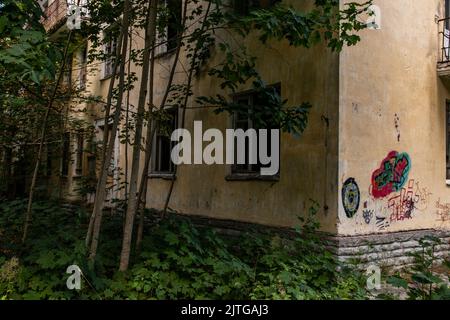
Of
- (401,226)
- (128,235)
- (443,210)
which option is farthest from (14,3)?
(443,210)

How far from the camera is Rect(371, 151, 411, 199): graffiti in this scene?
22.7 feet

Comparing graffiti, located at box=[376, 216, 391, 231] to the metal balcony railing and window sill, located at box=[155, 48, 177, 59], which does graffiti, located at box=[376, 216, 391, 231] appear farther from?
window sill, located at box=[155, 48, 177, 59]

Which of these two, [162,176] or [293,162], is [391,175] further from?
[162,176]

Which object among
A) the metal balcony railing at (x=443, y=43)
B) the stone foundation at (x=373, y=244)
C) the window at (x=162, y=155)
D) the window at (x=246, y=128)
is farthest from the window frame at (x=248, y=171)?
the metal balcony railing at (x=443, y=43)

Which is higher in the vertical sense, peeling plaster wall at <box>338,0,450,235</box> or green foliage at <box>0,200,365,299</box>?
peeling plaster wall at <box>338,0,450,235</box>

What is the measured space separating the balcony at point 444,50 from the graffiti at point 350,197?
3.57m

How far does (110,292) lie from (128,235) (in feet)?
2.83

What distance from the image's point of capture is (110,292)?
441 cm

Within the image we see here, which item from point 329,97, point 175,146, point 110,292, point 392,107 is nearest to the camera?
point 110,292

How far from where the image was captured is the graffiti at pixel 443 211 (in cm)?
815

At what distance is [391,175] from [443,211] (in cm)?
196

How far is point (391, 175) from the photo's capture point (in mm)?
7199

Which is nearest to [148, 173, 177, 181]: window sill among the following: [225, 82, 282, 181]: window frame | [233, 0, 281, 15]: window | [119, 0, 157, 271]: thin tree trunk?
[225, 82, 282, 181]: window frame

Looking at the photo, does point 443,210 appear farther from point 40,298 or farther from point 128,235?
point 40,298
